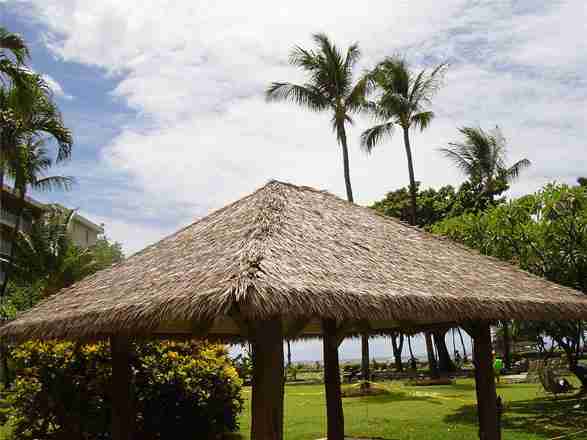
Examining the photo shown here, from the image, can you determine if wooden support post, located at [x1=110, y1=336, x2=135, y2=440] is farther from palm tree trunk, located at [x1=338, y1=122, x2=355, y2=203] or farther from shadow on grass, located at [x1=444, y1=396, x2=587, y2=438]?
palm tree trunk, located at [x1=338, y1=122, x2=355, y2=203]

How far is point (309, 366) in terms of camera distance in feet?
151

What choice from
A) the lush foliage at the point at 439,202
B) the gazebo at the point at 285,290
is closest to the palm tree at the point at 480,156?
the lush foliage at the point at 439,202

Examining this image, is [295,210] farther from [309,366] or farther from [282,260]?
[309,366]

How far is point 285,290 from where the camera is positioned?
5.47 m

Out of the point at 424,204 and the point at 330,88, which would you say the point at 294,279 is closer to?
the point at 330,88

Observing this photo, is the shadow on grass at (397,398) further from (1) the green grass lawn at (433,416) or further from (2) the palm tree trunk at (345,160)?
(2) the palm tree trunk at (345,160)

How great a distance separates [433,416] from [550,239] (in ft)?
18.6

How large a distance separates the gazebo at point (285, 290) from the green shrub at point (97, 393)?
5.51 feet

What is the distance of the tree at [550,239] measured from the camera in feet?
53.3

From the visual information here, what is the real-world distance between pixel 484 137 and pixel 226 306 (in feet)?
87.9

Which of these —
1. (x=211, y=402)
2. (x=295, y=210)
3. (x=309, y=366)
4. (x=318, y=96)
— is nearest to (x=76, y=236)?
(x=309, y=366)

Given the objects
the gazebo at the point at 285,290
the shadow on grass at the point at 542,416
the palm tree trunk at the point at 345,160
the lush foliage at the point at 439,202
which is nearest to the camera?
the gazebo at the point at 285,290

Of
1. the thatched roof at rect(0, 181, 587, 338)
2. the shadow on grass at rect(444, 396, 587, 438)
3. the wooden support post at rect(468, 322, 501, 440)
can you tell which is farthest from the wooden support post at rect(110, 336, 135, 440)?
the shadow on grass at rect(444, 396, 587, 438)

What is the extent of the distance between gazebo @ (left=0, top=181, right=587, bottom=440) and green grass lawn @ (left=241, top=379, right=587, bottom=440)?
2.89 m
